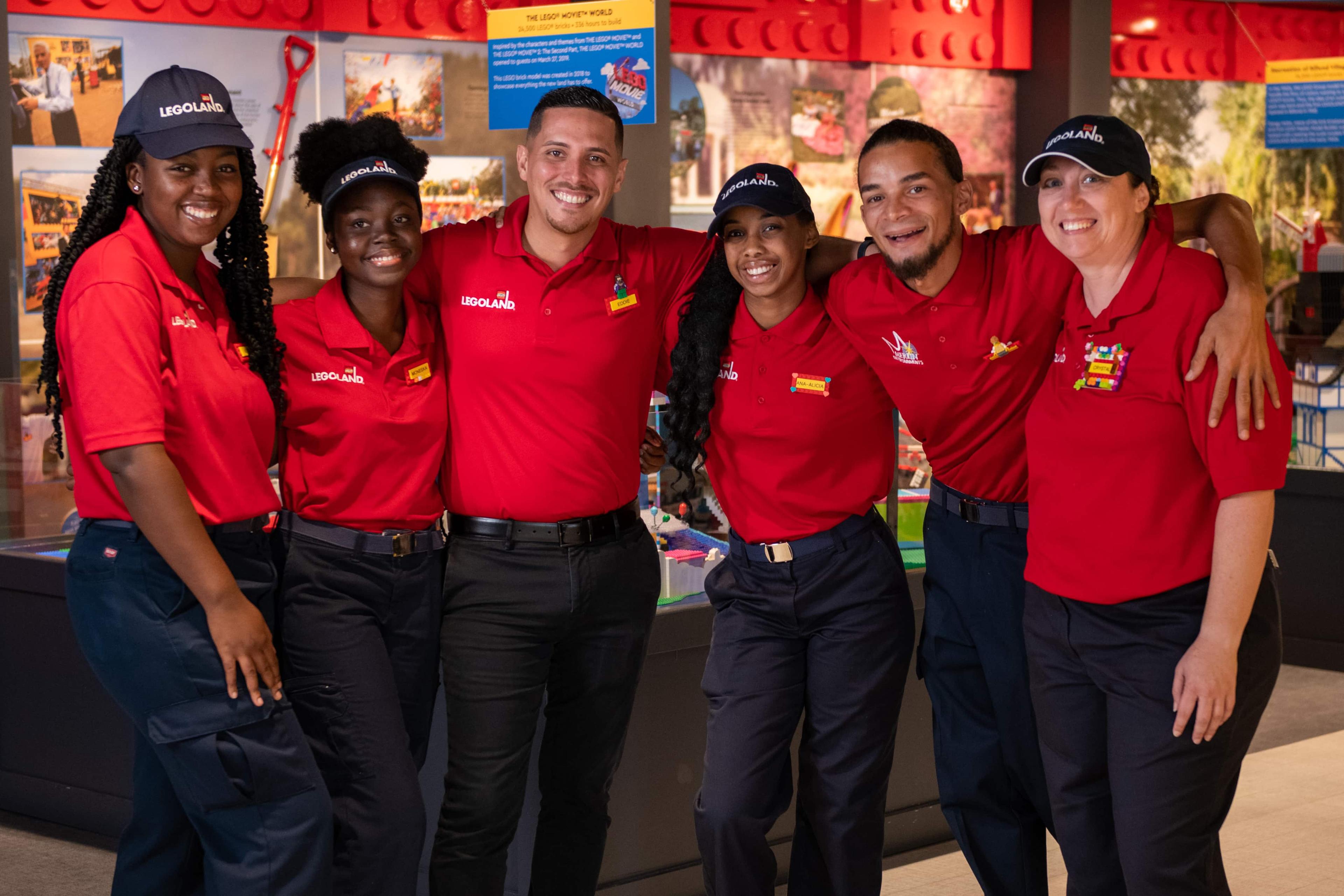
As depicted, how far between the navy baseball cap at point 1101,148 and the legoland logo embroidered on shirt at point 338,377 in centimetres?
135

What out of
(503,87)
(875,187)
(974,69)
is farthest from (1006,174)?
(875,187)

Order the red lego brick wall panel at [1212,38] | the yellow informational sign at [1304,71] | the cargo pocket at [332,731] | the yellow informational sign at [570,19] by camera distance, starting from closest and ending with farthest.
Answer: the cargo pocket at [332,731] < the yellow informational sign at [570,19] < the yellow informational sign at [1304,71] < the red lego brick wall panel at [1212,38]

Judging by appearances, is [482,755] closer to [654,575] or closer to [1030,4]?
[654,575]

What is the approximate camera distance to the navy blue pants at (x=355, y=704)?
251 cm

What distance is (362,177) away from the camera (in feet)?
8.66

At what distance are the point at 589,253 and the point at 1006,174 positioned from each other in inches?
258

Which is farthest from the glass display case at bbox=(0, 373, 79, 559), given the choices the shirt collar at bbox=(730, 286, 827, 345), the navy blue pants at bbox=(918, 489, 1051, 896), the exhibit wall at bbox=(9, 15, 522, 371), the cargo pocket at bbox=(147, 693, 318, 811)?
the navy blue pants at bbox=(918, 489, 1051, 896)

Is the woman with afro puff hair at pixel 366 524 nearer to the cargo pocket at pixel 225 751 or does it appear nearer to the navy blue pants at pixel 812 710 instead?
the cargo pocket at pixel 225 751

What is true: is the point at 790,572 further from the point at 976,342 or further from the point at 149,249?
the point at 149,249

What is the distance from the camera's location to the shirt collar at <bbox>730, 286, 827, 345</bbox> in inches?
110

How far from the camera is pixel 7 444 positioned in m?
4.04

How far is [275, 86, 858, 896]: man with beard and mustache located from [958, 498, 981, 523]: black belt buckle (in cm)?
60

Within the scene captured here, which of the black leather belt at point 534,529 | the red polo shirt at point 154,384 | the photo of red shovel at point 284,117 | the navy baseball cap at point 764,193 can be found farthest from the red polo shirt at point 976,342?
the photo of red shovel at point 284,117

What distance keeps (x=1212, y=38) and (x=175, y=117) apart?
8929 millimetres
